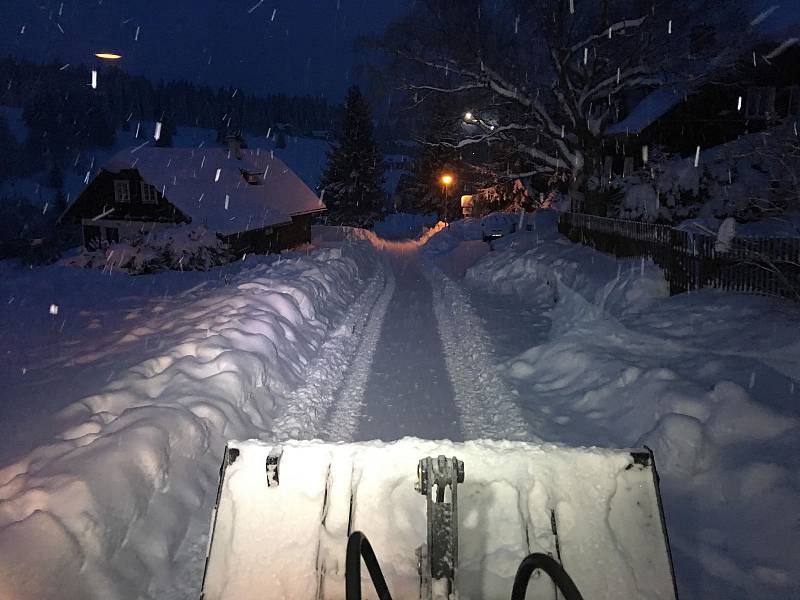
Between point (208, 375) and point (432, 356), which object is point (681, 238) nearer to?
point (432, 356)

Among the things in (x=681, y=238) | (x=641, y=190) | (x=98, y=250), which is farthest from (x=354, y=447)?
(x=98, y=250)

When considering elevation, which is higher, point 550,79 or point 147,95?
point 147,95

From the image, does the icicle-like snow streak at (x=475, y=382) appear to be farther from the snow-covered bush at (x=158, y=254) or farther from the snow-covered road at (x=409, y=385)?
the snow-covered bush at (x=158, y=254)

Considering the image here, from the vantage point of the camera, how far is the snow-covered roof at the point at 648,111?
27.0m

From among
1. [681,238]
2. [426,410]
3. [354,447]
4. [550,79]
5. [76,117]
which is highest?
[76,117]

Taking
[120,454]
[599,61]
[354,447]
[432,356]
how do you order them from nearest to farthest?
[354,447] → [120,454] → [432,356] → [599,61]

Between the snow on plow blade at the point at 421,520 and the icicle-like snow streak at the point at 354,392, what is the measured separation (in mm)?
3393

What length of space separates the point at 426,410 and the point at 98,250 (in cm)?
2344

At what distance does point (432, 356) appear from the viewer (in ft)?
35.3

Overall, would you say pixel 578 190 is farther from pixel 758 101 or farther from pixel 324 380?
Result: pixel 324 380

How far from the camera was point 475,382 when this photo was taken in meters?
9.21

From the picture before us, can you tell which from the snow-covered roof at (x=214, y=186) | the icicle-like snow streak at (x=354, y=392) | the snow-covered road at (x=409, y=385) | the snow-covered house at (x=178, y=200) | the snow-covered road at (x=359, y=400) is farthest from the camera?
the snow-covered house at (x=178, y=200)

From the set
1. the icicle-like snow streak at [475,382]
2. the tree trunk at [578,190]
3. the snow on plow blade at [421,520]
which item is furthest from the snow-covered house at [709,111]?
the snow on plow blade at [421,520]

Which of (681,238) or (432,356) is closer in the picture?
(432,356)
